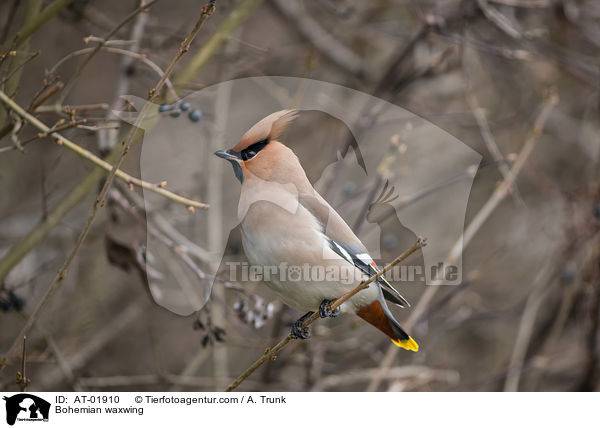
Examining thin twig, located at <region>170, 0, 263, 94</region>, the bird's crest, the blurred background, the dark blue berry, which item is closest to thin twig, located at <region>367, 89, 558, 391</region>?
the blurred background

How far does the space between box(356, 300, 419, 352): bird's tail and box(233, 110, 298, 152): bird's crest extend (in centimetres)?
33

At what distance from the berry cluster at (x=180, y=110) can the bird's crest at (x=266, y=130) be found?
24 centimetres

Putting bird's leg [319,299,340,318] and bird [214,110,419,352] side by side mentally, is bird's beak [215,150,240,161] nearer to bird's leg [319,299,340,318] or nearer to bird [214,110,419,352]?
bird [214,110,419,352]

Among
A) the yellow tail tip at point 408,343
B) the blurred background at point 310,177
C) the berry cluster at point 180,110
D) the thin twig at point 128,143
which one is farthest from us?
the blurred background at point 310,177

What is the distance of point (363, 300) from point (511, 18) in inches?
62.0

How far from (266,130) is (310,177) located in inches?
5.2

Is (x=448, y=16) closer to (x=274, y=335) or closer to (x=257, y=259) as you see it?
(x=274, y=335)

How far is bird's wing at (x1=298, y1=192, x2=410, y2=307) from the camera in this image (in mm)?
1020

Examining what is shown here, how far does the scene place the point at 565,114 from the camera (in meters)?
3.09

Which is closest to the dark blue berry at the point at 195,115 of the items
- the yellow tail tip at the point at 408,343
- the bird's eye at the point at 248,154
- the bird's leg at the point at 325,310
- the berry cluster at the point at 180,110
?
the berry cluster at the point at 180,110

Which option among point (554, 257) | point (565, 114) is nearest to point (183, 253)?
point (554, 257)

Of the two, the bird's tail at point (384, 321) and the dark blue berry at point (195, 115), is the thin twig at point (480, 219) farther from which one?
the dark blue berry at point (195, 115)

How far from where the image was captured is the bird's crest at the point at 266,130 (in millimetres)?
1003
